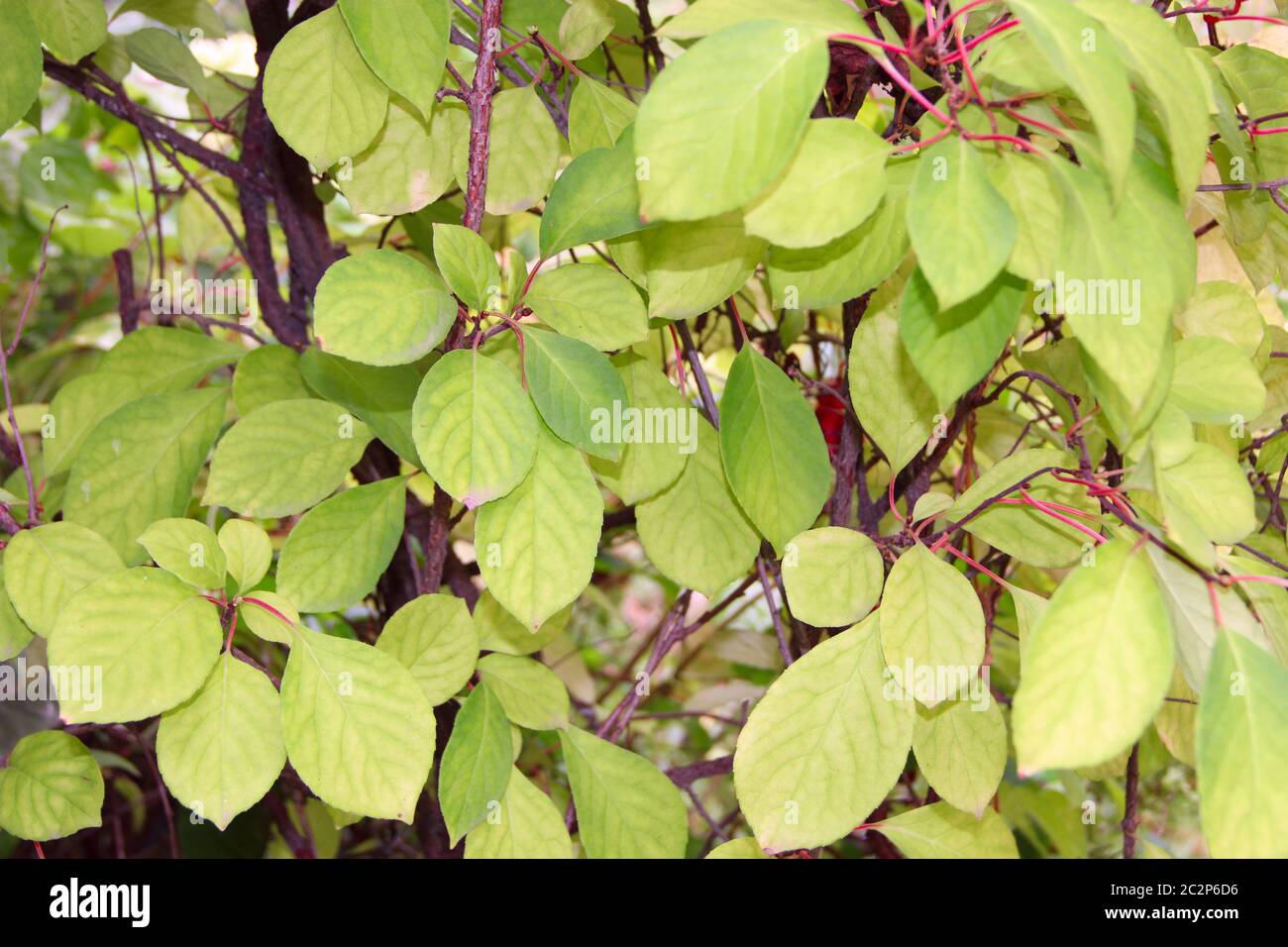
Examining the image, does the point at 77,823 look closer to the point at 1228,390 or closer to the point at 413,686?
the point at 413,686

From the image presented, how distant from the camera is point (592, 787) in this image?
0.61 meters

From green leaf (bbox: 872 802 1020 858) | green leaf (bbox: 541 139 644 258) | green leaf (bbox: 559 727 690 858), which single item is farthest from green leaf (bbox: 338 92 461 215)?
green leaf (bbox: 872 802 1020 858)

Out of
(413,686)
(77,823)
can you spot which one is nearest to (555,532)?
(413,686)

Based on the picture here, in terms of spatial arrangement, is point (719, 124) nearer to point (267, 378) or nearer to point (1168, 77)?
point (1168, 77)

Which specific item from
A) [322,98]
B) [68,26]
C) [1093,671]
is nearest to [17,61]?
[68,26]

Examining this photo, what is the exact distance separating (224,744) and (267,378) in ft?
0.87

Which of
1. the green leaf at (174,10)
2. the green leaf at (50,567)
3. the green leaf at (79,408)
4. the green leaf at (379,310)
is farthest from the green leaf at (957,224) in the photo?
the green leaf at (174,10)

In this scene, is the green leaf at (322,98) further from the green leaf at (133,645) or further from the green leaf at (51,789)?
the green leaf at (51,789)

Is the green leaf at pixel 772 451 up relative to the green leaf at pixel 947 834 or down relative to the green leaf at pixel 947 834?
up

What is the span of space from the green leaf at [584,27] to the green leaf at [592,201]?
0.33ft

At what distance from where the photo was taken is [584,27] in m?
0.58

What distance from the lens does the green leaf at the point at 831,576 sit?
52cm

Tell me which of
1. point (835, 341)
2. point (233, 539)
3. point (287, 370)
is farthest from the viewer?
point (835, 341)
